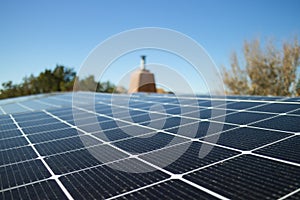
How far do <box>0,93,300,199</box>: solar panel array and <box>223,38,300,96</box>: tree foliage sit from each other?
23.3 meters

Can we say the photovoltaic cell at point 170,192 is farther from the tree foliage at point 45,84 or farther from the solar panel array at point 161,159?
the tree foliage at point 45,84

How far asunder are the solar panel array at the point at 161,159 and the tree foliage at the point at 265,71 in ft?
76.5

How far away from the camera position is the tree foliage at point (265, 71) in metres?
27.1

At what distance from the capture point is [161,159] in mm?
3887

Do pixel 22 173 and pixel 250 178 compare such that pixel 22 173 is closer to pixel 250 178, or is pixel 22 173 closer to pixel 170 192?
pixel 170 192

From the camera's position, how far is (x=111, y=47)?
707 centimetres

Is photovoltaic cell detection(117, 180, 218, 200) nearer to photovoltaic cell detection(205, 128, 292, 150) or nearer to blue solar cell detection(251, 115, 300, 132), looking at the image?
photovoltaic cell detection(205, 128, 292, 150)

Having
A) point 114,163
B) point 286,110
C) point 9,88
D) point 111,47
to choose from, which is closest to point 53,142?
point 114,163

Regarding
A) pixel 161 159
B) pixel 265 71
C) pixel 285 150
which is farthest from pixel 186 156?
pixel 265 71

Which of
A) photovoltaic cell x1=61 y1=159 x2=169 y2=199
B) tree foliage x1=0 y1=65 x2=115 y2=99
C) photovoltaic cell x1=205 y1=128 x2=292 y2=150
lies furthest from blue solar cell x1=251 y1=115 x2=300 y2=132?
tree foliage x1=0 y1=65 x2=115 y2=99

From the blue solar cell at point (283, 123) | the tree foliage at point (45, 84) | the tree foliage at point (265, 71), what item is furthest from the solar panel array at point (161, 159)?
the tree foliage at point (45, 84)

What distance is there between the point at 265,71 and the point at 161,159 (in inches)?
1092

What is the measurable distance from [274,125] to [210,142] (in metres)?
1.66

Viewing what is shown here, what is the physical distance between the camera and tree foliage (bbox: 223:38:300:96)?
2706 centimetres
